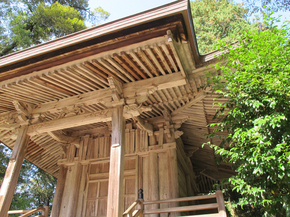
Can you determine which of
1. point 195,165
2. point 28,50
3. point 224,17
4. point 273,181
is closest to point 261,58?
point 273,181

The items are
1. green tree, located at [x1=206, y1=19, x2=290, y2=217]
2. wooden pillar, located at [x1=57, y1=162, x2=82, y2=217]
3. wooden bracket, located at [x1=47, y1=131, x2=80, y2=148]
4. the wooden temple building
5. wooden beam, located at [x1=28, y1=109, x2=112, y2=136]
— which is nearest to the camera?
green tree, located at [x1=206, y1=19, x2=290, y2=217]

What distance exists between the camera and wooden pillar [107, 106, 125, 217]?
12.7ft

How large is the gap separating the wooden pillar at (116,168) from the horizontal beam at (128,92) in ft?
1.35

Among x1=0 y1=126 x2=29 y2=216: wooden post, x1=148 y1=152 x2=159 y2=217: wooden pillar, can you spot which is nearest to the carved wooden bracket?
x1=0 y1=126 x2=29 y2=216: wooden post

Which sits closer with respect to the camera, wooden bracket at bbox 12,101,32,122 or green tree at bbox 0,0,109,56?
wooden bracket at bbox 12,101,32,122

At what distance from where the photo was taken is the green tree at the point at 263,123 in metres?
3.13

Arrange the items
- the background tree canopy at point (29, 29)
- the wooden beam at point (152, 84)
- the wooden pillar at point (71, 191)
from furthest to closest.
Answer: the background tree canopy at point (29, 29), the wooden pillar at point (71, 191), the wooden beam at point (152, 84)

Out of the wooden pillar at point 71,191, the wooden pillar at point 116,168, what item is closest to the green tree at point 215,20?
the wooden pillar at point 71,191

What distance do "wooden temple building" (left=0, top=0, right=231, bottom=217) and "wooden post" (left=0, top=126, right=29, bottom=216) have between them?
0.9 inches

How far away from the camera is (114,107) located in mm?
4898

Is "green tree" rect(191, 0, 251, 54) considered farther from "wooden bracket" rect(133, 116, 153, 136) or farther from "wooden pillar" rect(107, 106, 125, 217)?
"wooden pillar" rect(107, 106, 125, 217)

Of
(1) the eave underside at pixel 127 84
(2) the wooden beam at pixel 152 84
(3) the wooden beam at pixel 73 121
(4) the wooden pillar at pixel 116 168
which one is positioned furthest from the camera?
(3) the wooden beam at pixel 73 121

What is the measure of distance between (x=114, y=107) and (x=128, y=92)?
45cm

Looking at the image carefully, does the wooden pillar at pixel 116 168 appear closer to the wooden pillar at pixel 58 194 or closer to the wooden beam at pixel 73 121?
the wooden beam at pixel 73 121
